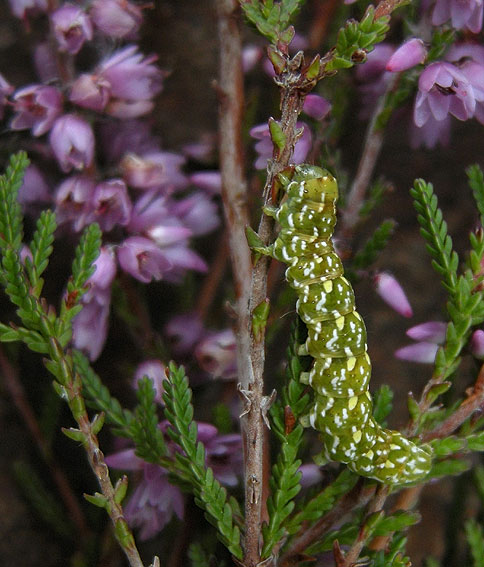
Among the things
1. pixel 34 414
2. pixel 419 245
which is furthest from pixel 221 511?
pixel 419 245

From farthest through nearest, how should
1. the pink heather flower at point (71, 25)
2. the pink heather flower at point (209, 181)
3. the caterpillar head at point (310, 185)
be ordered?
the pink heather flower at point (209, 181) → the pink heather flower at point (71, 25) → the caterpillar head at point (310, 185)

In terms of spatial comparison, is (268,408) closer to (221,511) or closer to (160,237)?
(221,511)

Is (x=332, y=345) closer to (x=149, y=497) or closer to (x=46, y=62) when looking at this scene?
(x=149, y=497)

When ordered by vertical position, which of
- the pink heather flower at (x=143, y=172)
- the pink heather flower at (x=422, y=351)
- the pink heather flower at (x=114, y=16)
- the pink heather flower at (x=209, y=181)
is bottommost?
the pink heather flower at (x=422, y=351)

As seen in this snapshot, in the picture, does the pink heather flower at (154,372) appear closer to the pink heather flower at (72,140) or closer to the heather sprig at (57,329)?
the heather sprig at (57,329)

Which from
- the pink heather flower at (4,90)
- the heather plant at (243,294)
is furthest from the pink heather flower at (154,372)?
the pink heather flower at (4,90)

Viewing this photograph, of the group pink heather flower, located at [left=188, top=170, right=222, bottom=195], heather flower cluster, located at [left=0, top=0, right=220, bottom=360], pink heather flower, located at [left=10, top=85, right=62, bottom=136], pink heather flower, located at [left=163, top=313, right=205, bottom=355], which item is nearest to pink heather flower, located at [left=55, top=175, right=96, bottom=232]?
heather flower cluster, located at [left=0, top=0, right=220, bottom=360]
